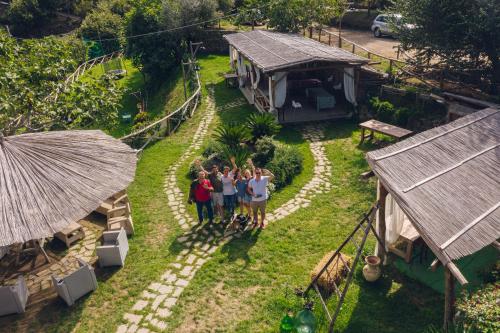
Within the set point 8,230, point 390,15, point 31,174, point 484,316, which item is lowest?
point 484,316

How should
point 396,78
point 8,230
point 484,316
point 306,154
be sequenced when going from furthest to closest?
point 396,78 → point 306,154 → point 8,230 → point 484,316

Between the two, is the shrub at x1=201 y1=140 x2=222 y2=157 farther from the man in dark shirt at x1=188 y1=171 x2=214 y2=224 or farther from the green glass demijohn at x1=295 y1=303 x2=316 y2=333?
the green glass demijohn at x1=295 y1=303 x2=316 y2=333

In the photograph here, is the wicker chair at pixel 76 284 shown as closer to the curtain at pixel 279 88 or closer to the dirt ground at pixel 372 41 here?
the curtain at pixel 279 88

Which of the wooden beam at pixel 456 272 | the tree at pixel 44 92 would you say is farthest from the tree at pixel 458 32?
the tree at pixel 44 92

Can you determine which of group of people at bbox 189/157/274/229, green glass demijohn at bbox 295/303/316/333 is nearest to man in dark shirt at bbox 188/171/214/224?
group of people at bbox 189/157/274/229

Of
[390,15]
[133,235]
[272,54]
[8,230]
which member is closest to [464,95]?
[390,15]

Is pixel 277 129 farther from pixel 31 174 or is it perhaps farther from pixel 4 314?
pixel 4 314

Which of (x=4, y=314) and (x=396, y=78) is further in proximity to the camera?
(x=396, y=78)
